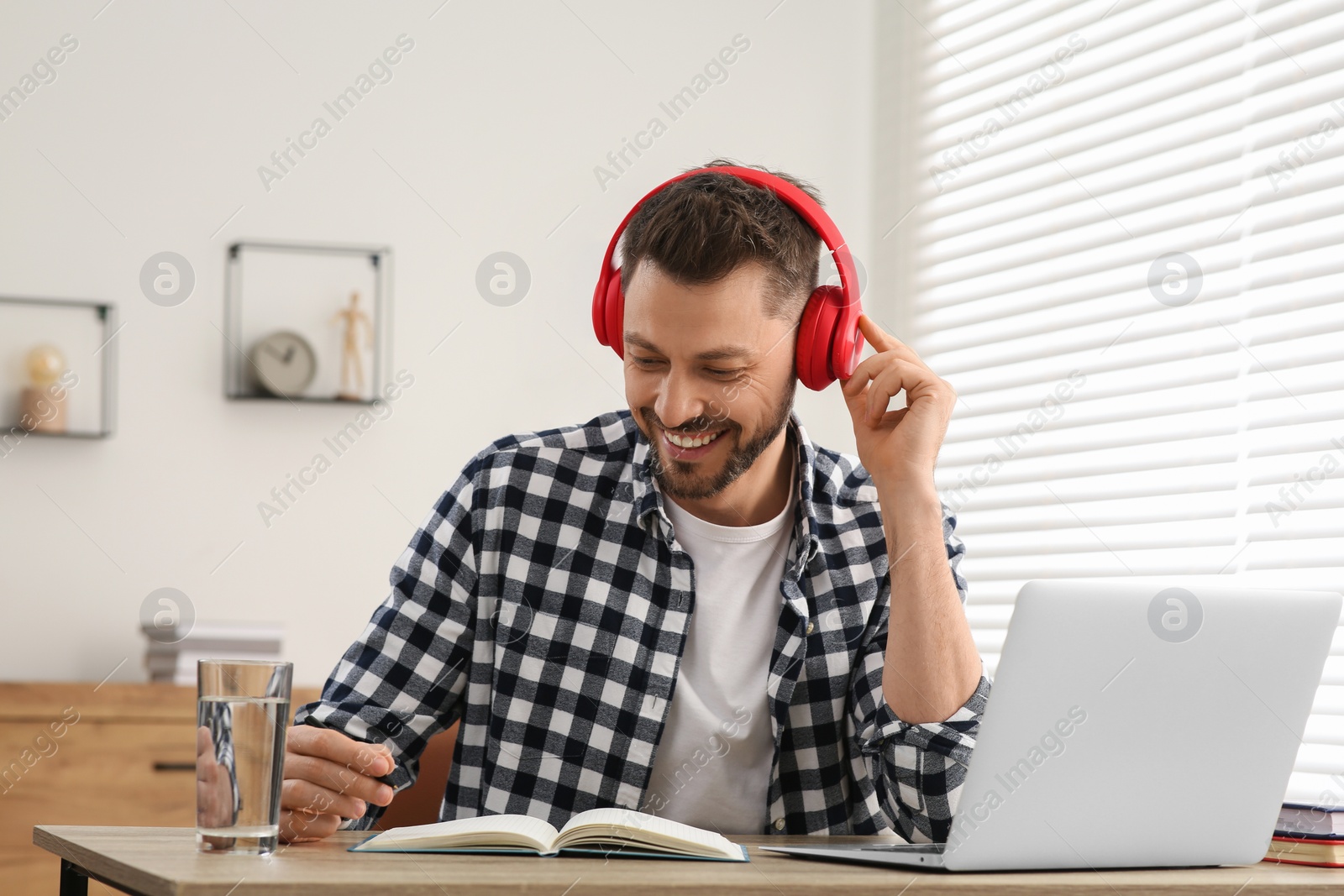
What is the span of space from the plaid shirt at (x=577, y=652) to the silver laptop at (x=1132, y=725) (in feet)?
1.38

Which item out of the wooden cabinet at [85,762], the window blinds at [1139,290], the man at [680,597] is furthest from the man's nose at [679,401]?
the wooden cabinet at [85,762]

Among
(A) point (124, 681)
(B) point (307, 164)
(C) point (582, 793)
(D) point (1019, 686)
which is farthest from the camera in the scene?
(B) point (307, 164)

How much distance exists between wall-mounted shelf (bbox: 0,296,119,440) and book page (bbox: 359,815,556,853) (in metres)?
2.18

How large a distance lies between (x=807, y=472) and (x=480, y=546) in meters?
0.45

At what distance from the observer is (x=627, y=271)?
151 centimetres

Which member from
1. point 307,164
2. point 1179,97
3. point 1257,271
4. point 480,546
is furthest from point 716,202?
point 307,164

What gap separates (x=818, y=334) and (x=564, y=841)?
76 cm

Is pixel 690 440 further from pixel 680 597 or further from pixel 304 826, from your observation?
pixel 304 826

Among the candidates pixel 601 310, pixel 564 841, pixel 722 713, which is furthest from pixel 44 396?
pixel 564 841

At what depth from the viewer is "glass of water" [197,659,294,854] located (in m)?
0.85

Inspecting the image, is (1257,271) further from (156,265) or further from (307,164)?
(156,265)

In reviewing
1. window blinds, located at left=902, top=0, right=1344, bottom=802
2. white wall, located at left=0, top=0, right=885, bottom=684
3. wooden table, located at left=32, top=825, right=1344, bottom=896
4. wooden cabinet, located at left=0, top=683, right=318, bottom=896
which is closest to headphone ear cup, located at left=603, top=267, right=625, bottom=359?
wooden table, located at left=32, top=825, right=1344, bottom=896

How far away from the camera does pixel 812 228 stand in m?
1.57

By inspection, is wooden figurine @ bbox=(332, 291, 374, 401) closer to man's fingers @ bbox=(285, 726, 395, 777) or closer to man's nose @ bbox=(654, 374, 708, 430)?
man's nose @ bbox=(654, 374, 708, 430)
